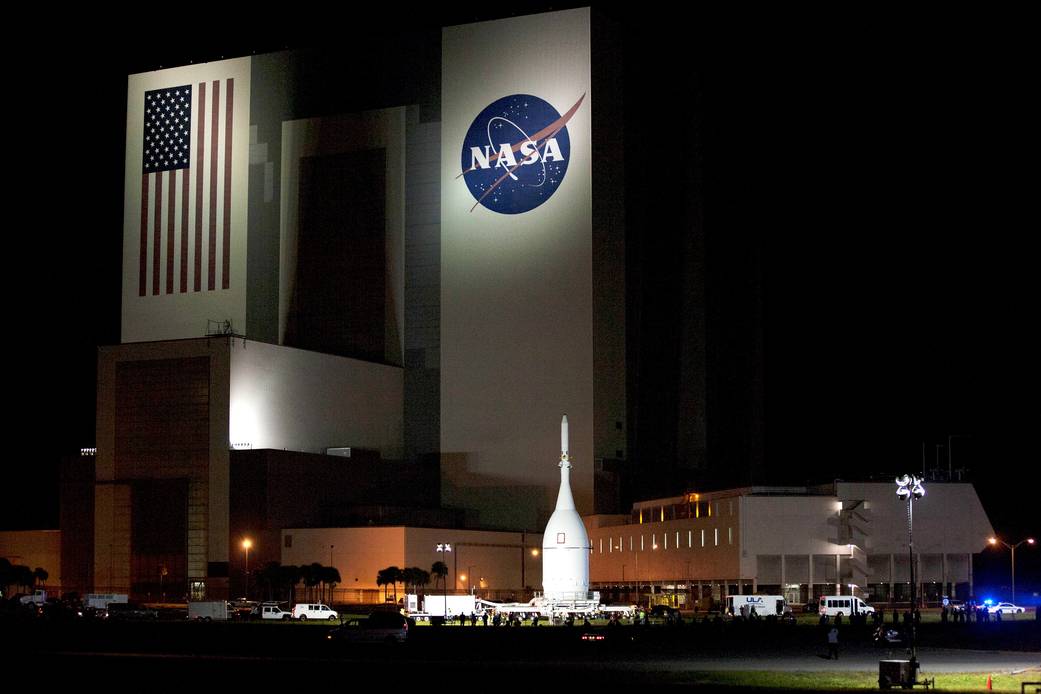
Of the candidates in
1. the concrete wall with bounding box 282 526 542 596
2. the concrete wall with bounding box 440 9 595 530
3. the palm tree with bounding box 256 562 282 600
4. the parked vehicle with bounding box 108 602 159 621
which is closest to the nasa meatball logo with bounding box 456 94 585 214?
the concrete wall with bounding box 440 9 595 530

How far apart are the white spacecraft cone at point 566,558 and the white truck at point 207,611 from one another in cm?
1965

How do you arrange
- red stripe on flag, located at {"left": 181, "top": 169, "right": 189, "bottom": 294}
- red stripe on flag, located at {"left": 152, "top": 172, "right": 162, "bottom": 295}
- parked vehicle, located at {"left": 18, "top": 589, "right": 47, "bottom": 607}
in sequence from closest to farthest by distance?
parked vehicle, located at {"left": 18, "top": 589, "right": 47, "bottom": 607} → red stripe on flag, located at {"left": 152, "top": 172, "right": 162, "bottom": 295} → red stripe on flag, located at {"left": 181, "top": 169, "right": 189, "bottom": 294}

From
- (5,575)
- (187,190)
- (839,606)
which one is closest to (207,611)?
(5,575)

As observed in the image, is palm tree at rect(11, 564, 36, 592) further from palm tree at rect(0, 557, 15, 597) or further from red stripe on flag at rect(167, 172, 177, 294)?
red stripe on flag at rect(167, 172, 177, 294)

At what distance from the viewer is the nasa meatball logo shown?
419 feet

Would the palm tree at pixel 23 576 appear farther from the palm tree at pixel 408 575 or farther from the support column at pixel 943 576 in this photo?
the support column at pixel 943 576

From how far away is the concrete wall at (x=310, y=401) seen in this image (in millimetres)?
120938

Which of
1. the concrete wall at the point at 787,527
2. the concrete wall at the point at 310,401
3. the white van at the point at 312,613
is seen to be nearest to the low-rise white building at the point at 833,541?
the concrete wall at the point at 787,527

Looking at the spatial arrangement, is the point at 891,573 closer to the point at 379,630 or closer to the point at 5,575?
the point at 379,630

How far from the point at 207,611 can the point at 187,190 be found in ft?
194

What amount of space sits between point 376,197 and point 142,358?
2778 centimetres

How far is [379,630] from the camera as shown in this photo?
61.4m

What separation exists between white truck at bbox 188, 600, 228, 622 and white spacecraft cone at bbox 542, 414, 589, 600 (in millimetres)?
19648

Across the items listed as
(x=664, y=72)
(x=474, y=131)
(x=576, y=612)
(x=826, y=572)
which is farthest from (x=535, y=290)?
(x=576, y=612)
